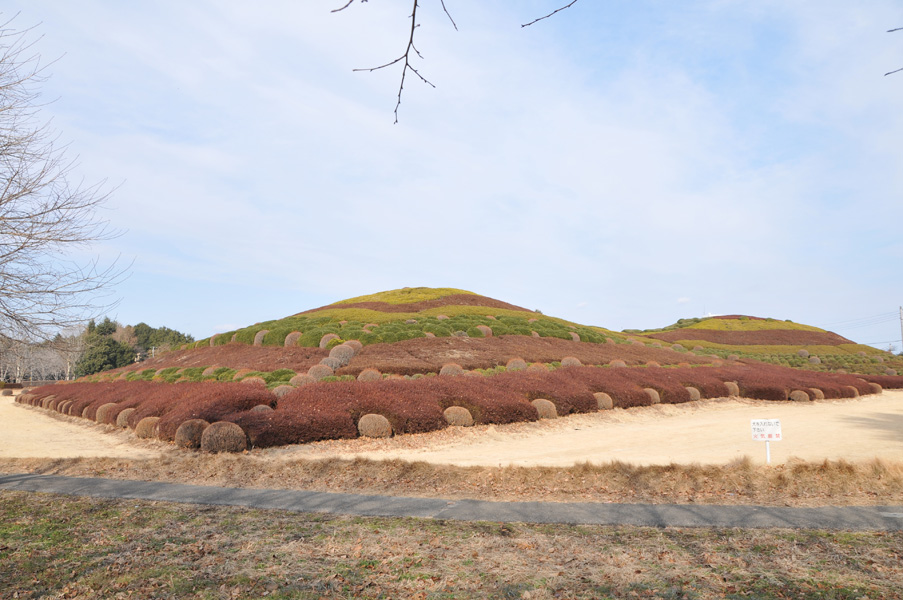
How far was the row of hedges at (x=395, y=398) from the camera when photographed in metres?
12.5

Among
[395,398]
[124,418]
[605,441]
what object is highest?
[395,398]

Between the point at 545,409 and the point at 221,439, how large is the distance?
27.3ft

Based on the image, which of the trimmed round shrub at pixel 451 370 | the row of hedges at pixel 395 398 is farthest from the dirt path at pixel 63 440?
the trimmed round shrub at pixel 451 370

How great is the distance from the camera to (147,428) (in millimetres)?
14000

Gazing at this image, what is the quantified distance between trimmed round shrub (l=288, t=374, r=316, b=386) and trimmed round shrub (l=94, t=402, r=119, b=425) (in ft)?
19.6

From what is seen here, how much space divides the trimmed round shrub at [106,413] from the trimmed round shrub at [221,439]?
7931mm

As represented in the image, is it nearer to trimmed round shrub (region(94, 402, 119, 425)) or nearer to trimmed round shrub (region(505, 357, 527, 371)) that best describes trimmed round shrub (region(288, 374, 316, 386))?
trimmed round shrub (region(94, 402, 119, 425))

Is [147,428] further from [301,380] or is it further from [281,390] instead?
[301,380]

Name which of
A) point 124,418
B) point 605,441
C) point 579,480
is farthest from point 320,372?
point 579,480

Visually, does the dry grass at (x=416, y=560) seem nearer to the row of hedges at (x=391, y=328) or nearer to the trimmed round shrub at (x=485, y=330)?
the row of hedges at (x=391, y=328)

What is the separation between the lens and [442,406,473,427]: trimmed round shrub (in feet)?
45.6

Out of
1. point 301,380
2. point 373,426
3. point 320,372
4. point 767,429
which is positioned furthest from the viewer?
point 320,372

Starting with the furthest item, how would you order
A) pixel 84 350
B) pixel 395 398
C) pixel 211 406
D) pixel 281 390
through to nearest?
pixel 281 390
pixel 395 398
pixel 211 406
pixel 84 350

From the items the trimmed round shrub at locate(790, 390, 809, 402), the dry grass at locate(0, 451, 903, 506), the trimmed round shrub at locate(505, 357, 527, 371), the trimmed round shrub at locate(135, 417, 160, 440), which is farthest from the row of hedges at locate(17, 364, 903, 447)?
the dry grass at locate(0, 451, 903, 506)
